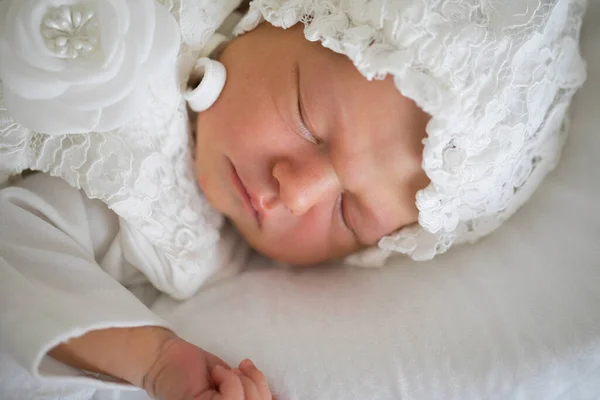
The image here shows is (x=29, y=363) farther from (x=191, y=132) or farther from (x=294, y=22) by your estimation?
(x=294, y=22)

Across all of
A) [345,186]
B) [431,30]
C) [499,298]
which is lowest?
[499,298]

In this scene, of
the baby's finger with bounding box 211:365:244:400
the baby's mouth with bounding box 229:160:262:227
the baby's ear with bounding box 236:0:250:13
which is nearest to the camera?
the baby's finger with bounding box 211:365:244:400

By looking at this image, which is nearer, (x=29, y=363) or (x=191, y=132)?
(x=29, y=363)

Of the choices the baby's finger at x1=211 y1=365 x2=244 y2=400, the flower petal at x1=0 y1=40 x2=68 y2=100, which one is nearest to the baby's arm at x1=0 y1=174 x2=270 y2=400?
the baby's finger at x1=211 y1=365 x2=244 y2=400

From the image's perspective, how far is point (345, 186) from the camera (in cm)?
96

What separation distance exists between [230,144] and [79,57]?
0.92 feet

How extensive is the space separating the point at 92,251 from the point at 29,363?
0.99 ft

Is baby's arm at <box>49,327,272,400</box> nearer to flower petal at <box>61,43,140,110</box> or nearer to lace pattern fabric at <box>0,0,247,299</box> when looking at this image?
lace pattern fabric at <box>0,0,247,299</box>

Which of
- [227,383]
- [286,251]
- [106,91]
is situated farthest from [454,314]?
[106,91]

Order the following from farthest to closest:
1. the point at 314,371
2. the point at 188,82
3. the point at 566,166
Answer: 1. the point at 566,166
2. the point at 188,82
3. the point at 314,371

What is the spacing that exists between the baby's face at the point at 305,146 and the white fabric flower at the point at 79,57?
0.16 m

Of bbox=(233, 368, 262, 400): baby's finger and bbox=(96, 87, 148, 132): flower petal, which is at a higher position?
bbox=(96, 87, 148, 132): flower petal

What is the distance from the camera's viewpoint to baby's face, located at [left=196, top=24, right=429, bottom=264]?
902 mm

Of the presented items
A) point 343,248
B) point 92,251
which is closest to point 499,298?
point 343,248
